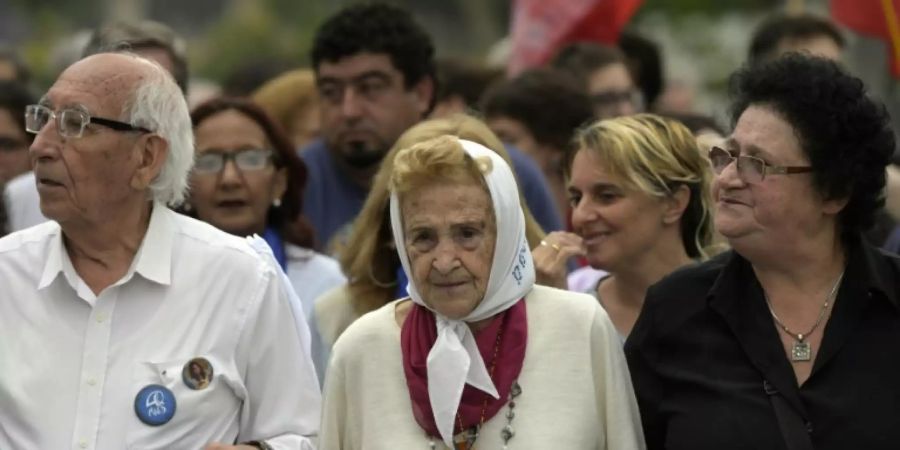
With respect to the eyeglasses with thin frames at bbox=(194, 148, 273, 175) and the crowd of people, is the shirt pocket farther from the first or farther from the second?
the eyeglasses with thin frames at bbox=(194, 148, 273, 175)

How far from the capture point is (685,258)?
769 cm

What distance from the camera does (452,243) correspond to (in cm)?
609

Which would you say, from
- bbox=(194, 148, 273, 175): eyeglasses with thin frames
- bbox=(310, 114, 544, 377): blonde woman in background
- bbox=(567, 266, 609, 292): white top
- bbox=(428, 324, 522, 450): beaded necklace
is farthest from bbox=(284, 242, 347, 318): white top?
bbox=(428, 324, 522, 450): beaded necklace

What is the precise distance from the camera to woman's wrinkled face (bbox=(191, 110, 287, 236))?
8266 millimetres

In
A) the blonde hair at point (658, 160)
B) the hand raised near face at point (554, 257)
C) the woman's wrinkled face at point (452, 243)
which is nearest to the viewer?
the woman's wrinkled face at point (452, 243)

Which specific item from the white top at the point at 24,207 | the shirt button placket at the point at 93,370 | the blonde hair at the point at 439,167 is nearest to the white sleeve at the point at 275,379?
the shirt button placket at the point at 93,370

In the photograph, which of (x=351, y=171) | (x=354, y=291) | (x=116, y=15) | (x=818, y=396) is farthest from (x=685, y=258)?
(x=116, y=15)

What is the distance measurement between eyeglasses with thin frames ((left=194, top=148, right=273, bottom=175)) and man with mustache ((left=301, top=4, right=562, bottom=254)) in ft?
3.16

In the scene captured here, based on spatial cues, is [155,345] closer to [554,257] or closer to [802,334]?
[554,257]

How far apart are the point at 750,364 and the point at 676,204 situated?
157cm

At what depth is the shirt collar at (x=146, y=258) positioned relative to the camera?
618 centimetres

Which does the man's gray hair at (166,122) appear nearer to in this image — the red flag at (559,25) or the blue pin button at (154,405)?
the blue pin button at (154,405)

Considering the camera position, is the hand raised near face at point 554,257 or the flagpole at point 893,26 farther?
the flagpole at point 893,26

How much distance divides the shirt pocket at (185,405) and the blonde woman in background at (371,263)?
1399 millimetres
